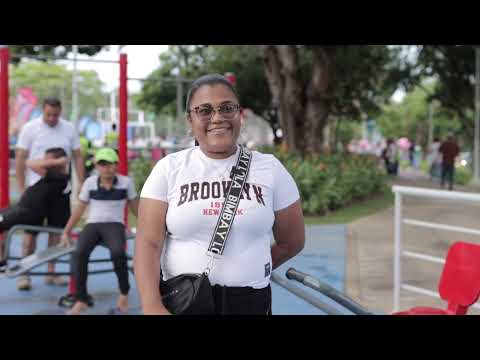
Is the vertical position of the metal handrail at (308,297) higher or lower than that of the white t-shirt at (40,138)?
lower

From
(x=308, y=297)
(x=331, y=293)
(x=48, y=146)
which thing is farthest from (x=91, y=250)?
(x=331, y=293)

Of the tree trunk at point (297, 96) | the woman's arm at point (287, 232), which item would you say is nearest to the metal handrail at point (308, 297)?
the woman's arm at point (287, 232)

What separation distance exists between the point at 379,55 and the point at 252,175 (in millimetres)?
25118

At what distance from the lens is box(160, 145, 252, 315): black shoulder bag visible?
2162mm

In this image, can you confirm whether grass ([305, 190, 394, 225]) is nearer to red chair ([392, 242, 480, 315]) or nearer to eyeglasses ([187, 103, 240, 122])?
red chair ([392, 242, 480, 315])

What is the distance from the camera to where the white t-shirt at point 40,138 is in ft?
20.4

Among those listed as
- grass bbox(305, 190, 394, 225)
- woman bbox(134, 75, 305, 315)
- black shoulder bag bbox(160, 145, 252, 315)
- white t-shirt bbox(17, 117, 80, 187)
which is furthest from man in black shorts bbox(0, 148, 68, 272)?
grass bbox(305, 190, 394, 225)

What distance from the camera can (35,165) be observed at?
6.07 metres

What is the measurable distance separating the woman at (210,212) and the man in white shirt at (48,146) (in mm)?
4196

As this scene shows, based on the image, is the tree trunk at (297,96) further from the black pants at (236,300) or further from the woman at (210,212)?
the black pants at (236,300)

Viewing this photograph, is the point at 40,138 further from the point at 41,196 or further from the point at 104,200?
the point at 104,200
